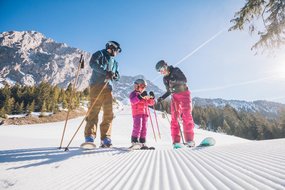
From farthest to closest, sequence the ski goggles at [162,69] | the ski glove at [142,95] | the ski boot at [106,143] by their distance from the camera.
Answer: the ski goggles at [162,69]
the ski glove at [142,95]
the ski boot at [106,143]

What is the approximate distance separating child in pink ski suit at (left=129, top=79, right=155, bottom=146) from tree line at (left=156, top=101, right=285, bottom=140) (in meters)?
54.8

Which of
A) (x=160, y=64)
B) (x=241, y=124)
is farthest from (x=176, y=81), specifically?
(x=241, y=124)

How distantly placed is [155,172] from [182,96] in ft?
12.7

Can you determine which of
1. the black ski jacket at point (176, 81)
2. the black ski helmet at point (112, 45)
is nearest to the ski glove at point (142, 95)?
the black ski jacket at point (176, 81)

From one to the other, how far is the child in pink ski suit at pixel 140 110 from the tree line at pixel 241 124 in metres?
54.8

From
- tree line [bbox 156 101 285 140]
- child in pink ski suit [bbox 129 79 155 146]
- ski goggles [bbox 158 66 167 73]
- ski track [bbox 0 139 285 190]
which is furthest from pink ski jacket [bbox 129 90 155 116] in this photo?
tree line [bbox 156 101 285 140]

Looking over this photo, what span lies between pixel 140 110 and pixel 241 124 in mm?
80856

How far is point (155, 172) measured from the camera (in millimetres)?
2402

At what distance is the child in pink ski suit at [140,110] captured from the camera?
5.80 metres

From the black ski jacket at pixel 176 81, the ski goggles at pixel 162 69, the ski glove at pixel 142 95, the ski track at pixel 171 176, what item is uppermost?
the ski goggles at pixel 162 69

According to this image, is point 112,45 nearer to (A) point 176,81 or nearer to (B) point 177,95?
(A) point 176,81

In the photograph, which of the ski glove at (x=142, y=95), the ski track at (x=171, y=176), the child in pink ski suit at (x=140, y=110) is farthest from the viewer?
the ski glove at (x=142, y=95)

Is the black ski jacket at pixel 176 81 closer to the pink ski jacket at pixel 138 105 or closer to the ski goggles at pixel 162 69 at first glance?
the ski goggles at pixel 162 69

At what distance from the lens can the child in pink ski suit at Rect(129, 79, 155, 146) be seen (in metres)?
5.80
